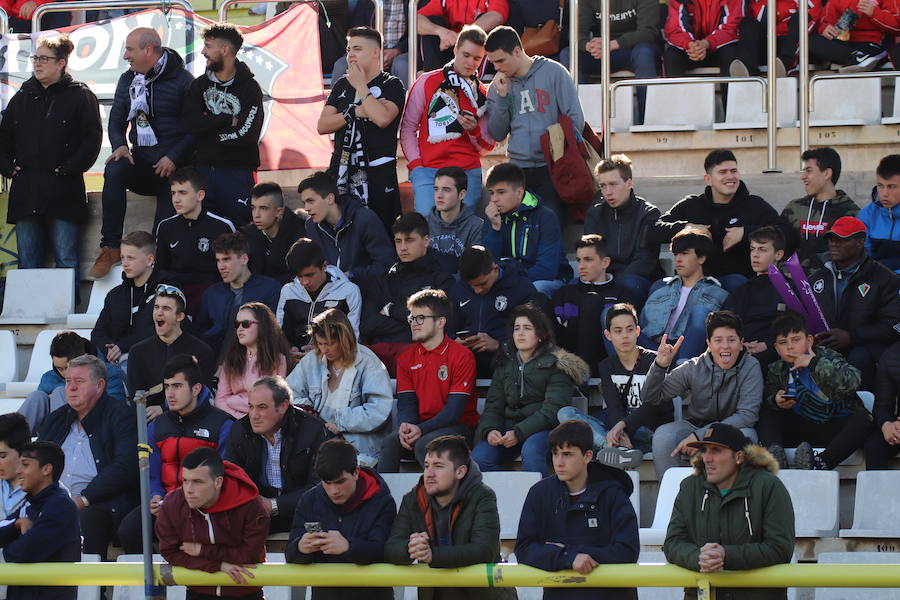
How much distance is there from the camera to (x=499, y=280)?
372 inches

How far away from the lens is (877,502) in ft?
25.5

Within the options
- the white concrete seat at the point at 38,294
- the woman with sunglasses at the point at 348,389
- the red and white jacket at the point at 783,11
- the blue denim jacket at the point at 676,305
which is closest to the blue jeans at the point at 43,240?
the white concrete seat at the point at 38,294

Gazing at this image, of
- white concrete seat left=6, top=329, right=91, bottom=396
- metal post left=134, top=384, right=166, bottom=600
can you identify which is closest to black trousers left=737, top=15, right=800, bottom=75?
white concrete seat left=6, top=329, right=91, bottom=396

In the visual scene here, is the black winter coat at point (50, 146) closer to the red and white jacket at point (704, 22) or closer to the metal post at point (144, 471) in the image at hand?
the red and white jacket at point (704, 22)

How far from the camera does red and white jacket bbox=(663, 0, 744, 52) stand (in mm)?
13047

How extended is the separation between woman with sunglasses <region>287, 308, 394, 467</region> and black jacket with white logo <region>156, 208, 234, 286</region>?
5.91 ft

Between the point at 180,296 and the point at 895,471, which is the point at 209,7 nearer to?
the point at 180,296

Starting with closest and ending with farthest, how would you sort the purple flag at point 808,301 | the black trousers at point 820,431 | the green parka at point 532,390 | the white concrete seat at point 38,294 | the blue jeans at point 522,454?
the black trousers at point 820,431 < the blue jeans at point 522,454 < the green parka at point 532,390 < the purple flag at point 808,301 < the white concrete seat at point 38,294

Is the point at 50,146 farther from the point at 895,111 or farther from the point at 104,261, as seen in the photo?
the point at 895,111

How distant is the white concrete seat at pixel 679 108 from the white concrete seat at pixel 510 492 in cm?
571

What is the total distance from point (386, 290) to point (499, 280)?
79cm

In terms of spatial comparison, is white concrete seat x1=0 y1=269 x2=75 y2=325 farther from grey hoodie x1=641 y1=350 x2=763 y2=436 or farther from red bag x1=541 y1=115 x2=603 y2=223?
grey hoodie x1=641 y1=350 x2=763 y2=436

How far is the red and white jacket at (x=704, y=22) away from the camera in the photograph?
13.0 metres

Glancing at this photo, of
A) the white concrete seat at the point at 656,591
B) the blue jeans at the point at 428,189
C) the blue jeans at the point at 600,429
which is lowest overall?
the white concrete seat at the point at 656,591
